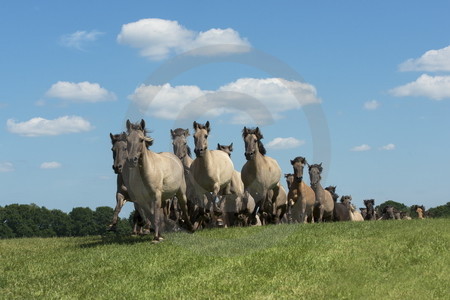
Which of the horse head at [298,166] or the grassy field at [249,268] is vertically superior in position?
the horse head at [298,166]

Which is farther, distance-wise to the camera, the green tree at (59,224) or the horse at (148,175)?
the green tree at (59,224)

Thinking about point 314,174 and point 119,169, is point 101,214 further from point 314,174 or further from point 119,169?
point 119,169

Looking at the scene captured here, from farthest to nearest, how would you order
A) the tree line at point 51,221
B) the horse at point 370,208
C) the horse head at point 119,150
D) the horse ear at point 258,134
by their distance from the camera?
the tree line at point 51,221
the horse at point 370,208
the horse ear at point 258,134
the horse head at point 119,150

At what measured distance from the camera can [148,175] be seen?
18.2m

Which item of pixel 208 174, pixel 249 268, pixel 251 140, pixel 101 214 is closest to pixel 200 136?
pixel 208 174

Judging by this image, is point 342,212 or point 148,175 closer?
point 148,175

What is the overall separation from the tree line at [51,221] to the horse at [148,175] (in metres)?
71.1

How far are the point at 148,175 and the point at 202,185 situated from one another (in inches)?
202

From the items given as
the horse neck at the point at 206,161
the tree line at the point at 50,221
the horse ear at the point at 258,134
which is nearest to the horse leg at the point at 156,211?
the horse neck at the point at 206,161

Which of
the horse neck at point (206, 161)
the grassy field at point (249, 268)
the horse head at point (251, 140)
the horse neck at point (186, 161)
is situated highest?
the horse head at point (251, 140)

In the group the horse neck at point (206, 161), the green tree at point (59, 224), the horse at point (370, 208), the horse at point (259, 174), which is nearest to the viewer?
the horse neck at point (206, 161)

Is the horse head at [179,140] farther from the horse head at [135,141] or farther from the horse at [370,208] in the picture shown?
the horse at [370,208]

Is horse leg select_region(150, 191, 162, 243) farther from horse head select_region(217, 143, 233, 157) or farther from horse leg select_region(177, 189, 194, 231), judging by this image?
horse head select_region(217, 143, 233, 157)

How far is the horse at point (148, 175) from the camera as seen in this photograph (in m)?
17.5
